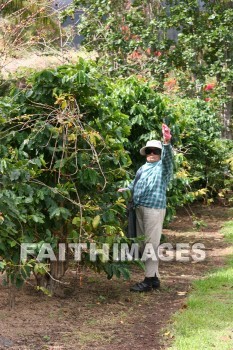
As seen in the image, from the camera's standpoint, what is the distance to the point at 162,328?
6867mm

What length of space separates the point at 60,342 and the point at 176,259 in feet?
14.6

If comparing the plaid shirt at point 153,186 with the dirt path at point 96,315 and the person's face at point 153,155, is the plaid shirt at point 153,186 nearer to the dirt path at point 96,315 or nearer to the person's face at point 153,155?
the person's face at point 153,155

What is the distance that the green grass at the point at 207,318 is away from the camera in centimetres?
628

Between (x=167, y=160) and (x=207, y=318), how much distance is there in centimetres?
189

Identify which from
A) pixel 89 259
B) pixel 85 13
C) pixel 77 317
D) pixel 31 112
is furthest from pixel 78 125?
pixel 85 13

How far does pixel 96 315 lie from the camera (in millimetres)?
7277

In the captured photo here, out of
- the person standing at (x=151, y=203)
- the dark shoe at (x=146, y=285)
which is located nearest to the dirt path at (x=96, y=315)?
the dark shoe at (x=146, y=285)

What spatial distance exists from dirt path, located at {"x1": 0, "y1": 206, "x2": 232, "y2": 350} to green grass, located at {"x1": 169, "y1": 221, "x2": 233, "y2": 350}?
0.42 feet

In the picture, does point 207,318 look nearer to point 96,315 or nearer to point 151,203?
point 96,315

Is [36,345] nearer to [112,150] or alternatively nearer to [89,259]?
[89,259]

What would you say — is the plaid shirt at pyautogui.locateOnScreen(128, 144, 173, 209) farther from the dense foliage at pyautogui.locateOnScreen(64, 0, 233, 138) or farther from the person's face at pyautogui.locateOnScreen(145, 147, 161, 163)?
the dense foliage at pyautogui.locateOnScreen(64, 0, 233, 138)

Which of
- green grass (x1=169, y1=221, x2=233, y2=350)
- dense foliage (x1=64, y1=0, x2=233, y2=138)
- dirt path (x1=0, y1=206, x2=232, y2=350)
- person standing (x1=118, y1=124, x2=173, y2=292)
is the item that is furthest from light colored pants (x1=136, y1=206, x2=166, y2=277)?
dense foliage (x1=64, y1=0, x2=233, y2=138)

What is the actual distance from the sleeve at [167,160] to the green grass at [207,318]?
1.38 m

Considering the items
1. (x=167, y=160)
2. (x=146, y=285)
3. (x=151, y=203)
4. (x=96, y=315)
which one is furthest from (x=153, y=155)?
(x=96, y=315)
